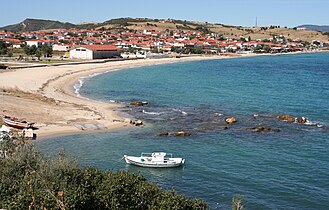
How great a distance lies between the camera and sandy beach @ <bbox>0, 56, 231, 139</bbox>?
39.8 metres

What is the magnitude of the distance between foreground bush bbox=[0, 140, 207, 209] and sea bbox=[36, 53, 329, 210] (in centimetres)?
297

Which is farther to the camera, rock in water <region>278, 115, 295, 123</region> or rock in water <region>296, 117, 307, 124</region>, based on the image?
rock in water <region>278, 115, 295, 123</region>

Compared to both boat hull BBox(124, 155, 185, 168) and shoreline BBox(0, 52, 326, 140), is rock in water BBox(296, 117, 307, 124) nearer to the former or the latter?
shoreline BBox(0, 52, 326, 140)

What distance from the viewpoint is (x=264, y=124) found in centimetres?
4319

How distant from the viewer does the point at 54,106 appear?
157 ft

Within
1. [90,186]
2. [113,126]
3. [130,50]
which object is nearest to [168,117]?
[113,126]

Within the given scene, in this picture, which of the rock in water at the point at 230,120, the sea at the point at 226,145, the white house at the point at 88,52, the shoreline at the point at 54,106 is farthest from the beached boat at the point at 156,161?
the white house at the point at 88,52

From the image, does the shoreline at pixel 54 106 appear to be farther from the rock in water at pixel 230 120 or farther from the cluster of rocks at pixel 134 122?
the rock in water at pixel 230 120

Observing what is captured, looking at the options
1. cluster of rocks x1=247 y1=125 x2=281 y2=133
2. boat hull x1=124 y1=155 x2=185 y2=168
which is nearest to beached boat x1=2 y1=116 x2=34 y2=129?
boat hull x1=124 y1=155 x2=185 y2=168

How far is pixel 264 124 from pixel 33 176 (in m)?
31.0

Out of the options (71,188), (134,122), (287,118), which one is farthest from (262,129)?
(71,188)

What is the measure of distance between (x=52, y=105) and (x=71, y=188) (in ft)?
113

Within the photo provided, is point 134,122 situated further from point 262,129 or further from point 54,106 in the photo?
point 262,129

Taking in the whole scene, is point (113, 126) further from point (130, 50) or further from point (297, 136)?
point (130, 50)
